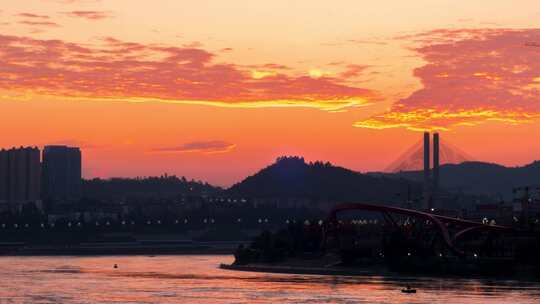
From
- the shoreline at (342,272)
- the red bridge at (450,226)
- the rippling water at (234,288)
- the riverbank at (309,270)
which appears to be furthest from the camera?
the red bridge at (450,226)

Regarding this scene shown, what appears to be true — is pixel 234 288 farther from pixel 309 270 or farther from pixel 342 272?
pixel 309 270

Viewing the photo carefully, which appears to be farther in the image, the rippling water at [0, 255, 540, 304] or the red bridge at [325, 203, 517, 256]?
the red bridge at [325, 203, 517, 256]

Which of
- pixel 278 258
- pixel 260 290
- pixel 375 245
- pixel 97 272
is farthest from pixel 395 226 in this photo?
pixel 260 290

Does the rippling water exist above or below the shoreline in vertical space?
below

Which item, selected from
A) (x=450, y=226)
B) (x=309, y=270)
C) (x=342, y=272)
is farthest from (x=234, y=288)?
(x=450, y=226)

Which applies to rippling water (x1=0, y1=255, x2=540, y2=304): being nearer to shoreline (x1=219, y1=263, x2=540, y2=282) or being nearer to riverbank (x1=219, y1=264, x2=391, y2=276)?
shoreline (x1=219, y1=263, x2=540, y2=282)

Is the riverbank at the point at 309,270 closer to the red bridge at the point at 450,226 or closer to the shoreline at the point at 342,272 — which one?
the shoreline at the point at 342,272

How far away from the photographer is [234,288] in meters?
110

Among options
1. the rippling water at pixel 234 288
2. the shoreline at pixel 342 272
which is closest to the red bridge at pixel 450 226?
the shoreline at pixel 342 272

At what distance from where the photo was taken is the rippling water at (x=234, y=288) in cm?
9650

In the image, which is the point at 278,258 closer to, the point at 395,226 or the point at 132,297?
the point at 395,226

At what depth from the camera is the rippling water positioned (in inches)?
3799

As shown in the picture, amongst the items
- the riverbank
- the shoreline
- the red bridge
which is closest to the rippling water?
the shoreline

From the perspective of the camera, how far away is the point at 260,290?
107250 mm
